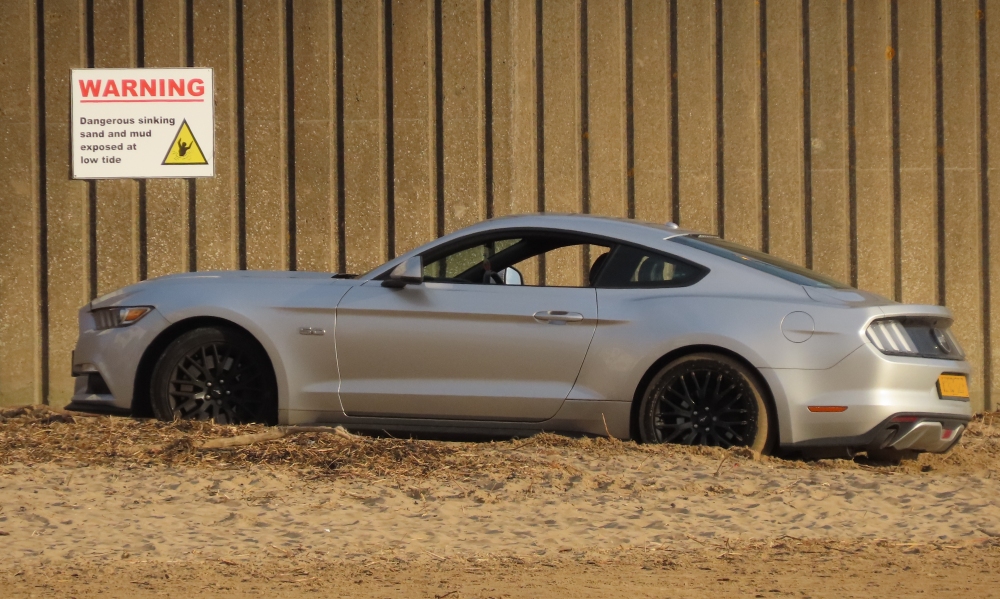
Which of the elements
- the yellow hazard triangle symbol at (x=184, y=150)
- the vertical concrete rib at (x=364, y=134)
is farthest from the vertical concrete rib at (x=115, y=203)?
the vertical concrete rib at (x=364, y=134)

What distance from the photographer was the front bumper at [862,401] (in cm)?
618

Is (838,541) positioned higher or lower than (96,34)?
lower

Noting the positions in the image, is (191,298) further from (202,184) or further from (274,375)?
(202,184)

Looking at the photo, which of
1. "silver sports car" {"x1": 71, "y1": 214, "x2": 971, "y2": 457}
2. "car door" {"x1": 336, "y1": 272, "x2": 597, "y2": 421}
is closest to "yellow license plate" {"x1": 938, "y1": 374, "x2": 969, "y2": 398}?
"silver sports car" {"x1": 71, "y1": 214, "x2": 971, "y2": 457}

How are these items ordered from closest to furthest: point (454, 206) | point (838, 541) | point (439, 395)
Answer: 1. point (838, 541)
2. point (439, 395)
3. point (454, 206)

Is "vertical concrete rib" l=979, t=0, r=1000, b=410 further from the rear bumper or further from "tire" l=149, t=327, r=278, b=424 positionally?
"tire" l=149, t=327, r=278, b=424

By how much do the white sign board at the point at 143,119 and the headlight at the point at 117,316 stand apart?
3.22 m

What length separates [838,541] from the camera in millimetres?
5000

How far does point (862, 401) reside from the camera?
20.3 ft

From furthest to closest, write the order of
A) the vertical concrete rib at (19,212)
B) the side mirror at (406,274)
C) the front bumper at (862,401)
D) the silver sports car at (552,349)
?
1. the vertical concrete rib at (19,212)
2. the side mirror at (406,274)
3. the silver sports car at (552,349)
4. the front bumper at (862,401)

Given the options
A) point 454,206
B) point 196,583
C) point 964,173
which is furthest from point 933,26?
point 196,583

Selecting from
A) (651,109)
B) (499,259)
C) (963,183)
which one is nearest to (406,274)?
(499,259)

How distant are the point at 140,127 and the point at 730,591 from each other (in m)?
7.63

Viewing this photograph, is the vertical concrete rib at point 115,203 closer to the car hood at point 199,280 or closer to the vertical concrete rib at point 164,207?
the vertical concrete rib at point 164,207
